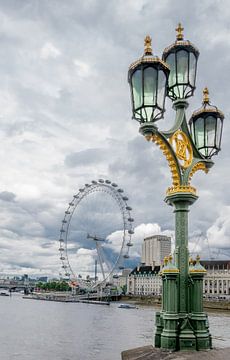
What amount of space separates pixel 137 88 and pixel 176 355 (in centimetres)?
477

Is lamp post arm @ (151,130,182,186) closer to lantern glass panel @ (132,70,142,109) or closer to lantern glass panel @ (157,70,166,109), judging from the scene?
lantern glass panel @ (157,70,166,109)

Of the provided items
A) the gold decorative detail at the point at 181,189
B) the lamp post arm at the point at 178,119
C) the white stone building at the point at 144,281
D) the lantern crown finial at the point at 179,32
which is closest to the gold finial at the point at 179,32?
the lantern crown finial at the point at 179,32

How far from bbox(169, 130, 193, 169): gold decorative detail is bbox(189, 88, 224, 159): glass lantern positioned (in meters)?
0.40

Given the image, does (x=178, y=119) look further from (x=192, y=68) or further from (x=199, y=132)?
(x=192, y=68)

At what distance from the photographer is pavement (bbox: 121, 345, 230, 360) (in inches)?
299

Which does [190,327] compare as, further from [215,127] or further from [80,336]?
[80,336]

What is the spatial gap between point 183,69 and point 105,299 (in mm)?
115235

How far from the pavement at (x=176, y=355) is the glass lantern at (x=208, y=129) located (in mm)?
4029

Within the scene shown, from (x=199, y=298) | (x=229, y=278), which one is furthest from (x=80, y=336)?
(x=229, y=278)

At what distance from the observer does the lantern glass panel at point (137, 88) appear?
866 centimetres

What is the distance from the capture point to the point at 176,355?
25.6ft

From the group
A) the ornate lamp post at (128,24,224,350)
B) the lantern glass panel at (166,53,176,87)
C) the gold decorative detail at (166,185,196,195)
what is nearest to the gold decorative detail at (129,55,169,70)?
the ornate lamp post at (128,24,224,350)

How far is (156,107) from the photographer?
28.2 ft

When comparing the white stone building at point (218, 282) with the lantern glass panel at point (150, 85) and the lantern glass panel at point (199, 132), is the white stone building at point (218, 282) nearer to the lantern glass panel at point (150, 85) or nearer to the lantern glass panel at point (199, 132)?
the lantern glass panel at point (199, 132)
